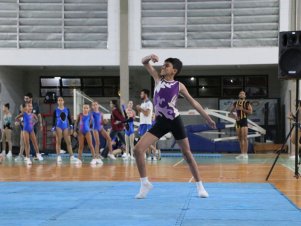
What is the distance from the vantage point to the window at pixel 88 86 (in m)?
25.8

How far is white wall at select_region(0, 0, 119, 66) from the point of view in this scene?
21.8 m

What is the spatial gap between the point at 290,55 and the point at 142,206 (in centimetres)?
526

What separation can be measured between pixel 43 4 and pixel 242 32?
842 cm

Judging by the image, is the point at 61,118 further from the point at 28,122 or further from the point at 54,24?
the point at 54,24

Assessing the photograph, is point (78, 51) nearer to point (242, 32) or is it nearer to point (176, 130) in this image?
point (242, 32)

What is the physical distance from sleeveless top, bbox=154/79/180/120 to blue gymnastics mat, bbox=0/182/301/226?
3.97 feet

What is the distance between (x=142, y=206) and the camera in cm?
666

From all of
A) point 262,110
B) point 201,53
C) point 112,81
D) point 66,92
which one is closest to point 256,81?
point 262,110

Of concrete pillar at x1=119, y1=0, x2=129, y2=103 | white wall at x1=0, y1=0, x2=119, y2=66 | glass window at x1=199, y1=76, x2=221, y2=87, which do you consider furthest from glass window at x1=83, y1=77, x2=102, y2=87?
glass window at x1=199, y1=76, x2=221, y2=87

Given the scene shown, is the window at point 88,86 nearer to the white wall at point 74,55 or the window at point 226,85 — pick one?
the window at point 226,85

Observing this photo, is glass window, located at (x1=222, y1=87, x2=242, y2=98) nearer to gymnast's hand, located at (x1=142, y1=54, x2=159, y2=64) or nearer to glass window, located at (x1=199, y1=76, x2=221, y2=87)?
glass window, located at (x1=199, y1=76, x2=221, y2=87)

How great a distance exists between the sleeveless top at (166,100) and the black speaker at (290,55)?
386 cm

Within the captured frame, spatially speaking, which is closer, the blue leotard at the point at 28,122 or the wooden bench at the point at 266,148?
the blue leotard at the point at 28,122

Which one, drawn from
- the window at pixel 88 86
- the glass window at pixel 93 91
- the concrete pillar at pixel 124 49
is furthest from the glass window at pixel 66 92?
the concrete pillar at pixel 124 49
